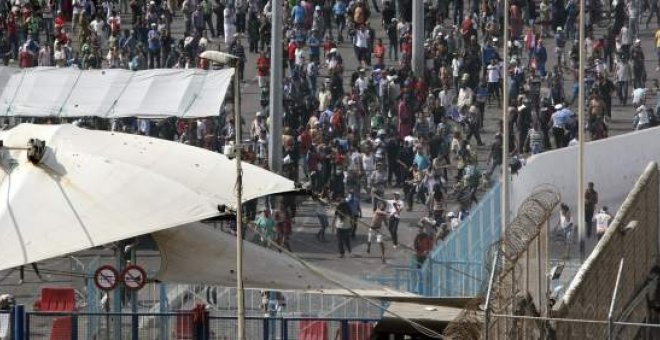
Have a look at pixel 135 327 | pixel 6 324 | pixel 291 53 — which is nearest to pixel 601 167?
pixel 291 53

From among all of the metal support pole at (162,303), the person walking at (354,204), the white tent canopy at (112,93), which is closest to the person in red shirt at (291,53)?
the person walking at (354,204)

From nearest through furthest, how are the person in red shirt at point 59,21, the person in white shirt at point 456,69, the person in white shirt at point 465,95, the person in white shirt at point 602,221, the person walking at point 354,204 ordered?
the person in white shirt at point 602,221 → the person walking at point 354,204 → the person in white shirt at point 465,95 → the person in white shirt at point 456,69 → the person in red shirt at point 59,21

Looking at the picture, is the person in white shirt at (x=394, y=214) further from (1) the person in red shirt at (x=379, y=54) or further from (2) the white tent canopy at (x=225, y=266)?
(2) the white tent canopy at (x=225, y=266)

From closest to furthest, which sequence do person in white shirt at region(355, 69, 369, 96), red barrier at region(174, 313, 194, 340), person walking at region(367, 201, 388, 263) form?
1. red barrier at region(174, 313, 194, 340)
2. person walking at region(367, 201, 388, 263)
3. person in white shirt at region(355, 69, 369, 96)

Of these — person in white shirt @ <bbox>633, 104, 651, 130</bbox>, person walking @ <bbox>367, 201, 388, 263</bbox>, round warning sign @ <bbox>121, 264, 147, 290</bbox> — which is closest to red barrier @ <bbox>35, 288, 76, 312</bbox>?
round warning sign @ <bbox>121, 264, 147, 290</bbox>

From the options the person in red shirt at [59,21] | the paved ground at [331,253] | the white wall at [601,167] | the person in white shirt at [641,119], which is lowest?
the paved ground at [331,253]

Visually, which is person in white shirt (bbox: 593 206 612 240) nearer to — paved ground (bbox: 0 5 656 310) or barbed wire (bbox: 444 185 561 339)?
paved ground (bbox: 0 5 656 310)

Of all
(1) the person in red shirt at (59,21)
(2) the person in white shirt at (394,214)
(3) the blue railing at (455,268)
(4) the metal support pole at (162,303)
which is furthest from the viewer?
(1) the person in red shirt at (59,21)

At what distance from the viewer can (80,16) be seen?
6025cm

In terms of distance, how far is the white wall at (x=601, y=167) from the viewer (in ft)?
154

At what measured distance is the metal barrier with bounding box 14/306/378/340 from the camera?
1342 inches

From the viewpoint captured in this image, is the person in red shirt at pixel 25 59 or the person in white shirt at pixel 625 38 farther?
the person in red shirt at pixel 25 59

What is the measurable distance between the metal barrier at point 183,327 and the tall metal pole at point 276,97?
14.7 m

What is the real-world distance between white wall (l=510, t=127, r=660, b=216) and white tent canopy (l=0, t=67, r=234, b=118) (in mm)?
6127
